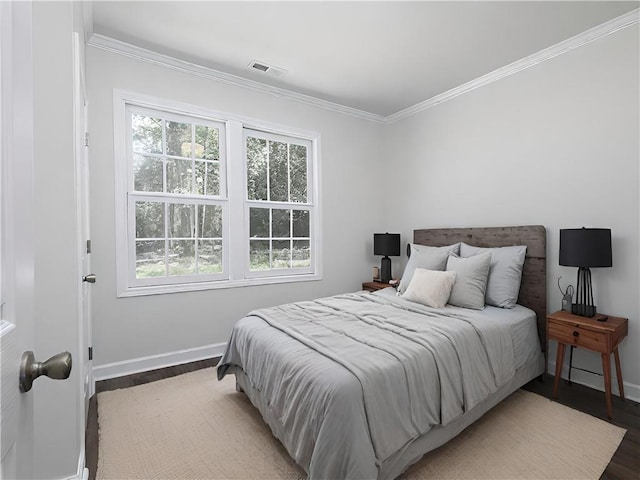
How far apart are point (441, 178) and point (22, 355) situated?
13.1 feet

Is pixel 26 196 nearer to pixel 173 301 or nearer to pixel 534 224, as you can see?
pixel 173 301

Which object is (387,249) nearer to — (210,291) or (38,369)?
(210,291)

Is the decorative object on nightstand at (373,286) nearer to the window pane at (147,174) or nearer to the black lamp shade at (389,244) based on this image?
the black lamp shade at (389,244)

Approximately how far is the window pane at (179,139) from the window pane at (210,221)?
0.57 metres

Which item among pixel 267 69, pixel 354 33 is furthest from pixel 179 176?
pixel 354 33

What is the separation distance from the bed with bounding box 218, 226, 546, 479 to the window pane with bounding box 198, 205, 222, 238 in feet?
4.19

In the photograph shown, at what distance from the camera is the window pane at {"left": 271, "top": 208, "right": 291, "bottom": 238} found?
3.87 m

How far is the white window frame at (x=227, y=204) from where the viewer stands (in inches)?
114

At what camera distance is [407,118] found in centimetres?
434

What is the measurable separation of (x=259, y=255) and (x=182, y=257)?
83cm

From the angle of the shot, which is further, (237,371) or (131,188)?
(131,188)

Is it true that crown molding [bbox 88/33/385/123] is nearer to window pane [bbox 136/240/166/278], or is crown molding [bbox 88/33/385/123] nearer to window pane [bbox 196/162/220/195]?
window pane [bbox 196/162/220/195]

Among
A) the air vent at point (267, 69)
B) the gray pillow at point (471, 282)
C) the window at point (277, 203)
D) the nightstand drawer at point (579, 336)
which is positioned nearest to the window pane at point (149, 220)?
the window at point (277, 203)

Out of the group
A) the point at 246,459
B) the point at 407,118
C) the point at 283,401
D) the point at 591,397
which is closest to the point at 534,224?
the point at 591,397
